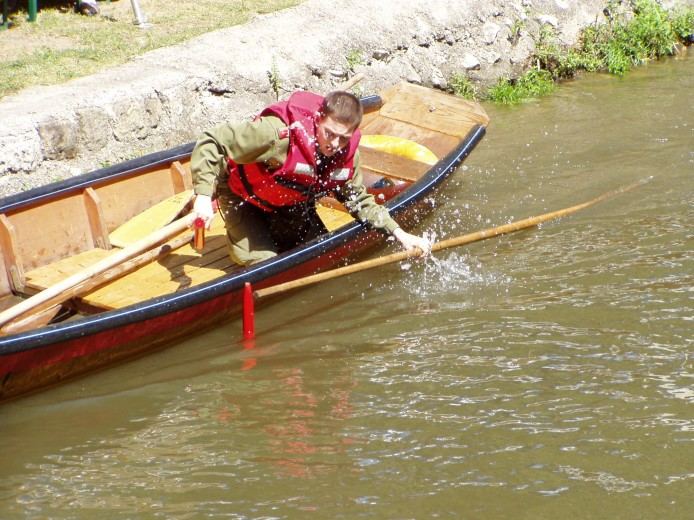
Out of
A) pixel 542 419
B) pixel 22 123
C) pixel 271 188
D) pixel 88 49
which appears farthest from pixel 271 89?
pixel 542 419

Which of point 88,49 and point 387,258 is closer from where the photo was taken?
point 387,258

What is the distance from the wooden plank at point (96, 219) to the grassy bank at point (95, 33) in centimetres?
236

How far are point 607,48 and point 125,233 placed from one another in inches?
264

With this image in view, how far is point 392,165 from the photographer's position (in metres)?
7.20

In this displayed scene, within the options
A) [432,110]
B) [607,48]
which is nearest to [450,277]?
[432,110]

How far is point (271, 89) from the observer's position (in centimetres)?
897

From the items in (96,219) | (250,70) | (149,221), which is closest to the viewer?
(96,219)

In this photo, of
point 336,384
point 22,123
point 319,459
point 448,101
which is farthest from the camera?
point 448,101

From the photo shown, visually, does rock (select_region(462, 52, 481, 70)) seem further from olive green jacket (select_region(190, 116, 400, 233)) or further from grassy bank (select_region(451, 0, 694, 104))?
olive green jacket (select_region(190, 116, 400, 233))

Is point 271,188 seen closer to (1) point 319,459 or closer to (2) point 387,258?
(2) point 387,258

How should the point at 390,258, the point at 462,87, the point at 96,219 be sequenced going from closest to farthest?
1. the point at 390,258
2. the point at 96,219
3. the point at 462,87

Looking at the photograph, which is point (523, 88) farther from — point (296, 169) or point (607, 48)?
point (296, 169)

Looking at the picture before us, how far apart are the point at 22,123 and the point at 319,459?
13.4ft

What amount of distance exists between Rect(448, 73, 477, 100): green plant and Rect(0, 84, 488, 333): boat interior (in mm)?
2769
